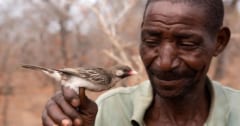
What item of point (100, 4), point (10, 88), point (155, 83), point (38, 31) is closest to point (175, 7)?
point (155, 83)

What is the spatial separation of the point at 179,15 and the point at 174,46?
0.37 feet

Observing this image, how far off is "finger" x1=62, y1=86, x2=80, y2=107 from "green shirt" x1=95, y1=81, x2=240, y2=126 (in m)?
0.39

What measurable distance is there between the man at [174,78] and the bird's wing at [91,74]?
54mm

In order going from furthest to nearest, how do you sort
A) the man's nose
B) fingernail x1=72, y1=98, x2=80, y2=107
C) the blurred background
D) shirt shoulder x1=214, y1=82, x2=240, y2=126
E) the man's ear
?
the blurred background
shirt shoulder x1=214, y1=82, x2=240, y2=126
the man's ear
the man's nose
fingernail x1=72, y1=98, x2=80, y2=107

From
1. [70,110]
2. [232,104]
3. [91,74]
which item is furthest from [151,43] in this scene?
[232,104]

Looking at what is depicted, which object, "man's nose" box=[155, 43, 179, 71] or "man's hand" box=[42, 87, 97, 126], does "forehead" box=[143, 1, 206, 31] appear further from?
"man's hand" box=[42, 87, 97, 126]

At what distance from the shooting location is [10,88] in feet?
46.3

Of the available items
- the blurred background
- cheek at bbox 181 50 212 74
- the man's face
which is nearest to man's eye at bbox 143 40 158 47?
the man's face

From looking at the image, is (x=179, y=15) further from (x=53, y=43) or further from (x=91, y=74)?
(x=53, y=43)

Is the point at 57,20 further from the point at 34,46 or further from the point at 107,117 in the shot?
the point at 107,117

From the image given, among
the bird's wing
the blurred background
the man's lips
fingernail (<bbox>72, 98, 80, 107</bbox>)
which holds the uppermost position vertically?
the bird's wing

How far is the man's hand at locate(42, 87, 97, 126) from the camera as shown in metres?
1.84

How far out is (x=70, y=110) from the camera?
1.87 meters

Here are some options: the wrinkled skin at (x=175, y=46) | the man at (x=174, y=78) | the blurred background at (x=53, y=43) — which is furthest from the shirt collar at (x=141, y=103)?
the blurred background at (x=53, y=43)
